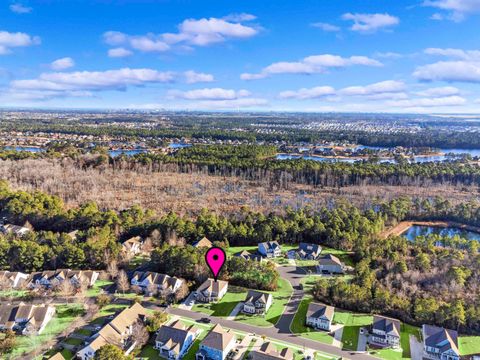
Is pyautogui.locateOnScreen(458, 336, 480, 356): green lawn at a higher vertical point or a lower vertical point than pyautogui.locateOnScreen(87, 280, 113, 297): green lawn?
lower

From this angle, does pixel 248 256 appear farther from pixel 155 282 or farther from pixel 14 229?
pixel 14 229

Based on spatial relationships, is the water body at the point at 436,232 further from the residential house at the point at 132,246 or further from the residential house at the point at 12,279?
the residential house at the point at 12,279

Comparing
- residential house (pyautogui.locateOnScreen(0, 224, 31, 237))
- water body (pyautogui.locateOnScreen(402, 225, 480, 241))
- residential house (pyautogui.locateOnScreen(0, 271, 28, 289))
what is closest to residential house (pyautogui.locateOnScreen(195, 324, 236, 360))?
residential house (pyautogui.locateOnScreen(0, 271, 28, 289))

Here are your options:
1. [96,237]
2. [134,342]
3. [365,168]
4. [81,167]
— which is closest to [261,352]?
[134,342]

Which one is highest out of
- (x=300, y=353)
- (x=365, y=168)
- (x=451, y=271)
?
(x=365, y=168)

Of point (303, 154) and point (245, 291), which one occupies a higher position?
point (303, 154)

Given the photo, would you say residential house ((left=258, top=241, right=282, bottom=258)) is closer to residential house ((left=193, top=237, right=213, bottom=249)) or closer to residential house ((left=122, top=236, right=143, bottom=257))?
residential house ((left=193, top=237, right=213, bottom=249))

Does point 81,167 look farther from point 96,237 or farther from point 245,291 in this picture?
point 245,291
